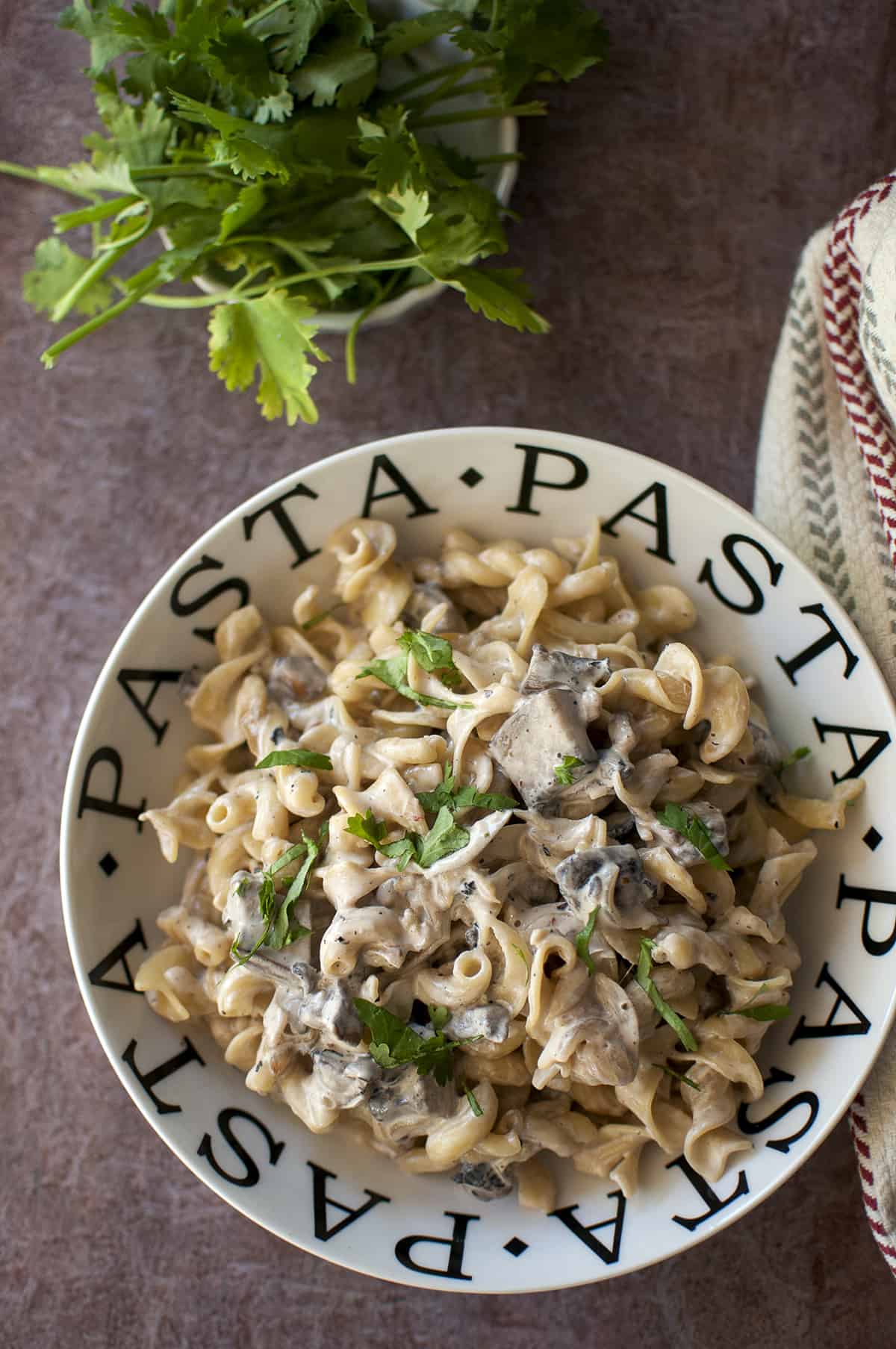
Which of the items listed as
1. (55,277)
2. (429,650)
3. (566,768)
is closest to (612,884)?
(566,768)

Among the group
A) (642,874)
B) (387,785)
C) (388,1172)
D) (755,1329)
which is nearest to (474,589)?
(387,785)

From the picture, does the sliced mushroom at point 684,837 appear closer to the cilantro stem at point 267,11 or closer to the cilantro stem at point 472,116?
the cilantro stem at point 472,116

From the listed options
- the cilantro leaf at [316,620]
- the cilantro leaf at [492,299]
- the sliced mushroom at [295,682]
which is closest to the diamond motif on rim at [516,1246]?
the sliced mushroom at [295,682]

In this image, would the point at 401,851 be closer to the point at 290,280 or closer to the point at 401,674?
the point at 401,674

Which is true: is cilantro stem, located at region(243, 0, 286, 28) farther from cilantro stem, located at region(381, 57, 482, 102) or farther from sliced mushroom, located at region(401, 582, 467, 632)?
sliced mushroom, located at region(401, 582, 467, 632)

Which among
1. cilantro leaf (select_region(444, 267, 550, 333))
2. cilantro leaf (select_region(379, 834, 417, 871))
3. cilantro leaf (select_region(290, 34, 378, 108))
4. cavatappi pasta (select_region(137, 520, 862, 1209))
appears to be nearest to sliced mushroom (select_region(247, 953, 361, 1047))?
cavatappi pasta (select_region(137, 520, 862, 1209))
